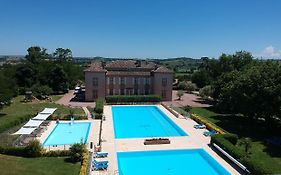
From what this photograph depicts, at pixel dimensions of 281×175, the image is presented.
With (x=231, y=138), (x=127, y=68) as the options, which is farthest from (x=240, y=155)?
(x=127, y=68)

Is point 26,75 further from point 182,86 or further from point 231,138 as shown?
point 231,138

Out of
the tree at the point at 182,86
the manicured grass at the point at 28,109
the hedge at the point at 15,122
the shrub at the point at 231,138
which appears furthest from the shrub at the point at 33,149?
the tree at the point at 182,86

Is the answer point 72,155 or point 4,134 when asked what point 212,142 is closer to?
point 72,155

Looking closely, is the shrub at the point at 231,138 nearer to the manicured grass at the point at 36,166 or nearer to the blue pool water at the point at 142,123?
the blue pool water at the point at 142,123

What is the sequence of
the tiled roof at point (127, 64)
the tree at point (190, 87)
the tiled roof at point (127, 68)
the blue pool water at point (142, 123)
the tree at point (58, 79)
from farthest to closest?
the tree at point (190, 87) < the tree at point (58, 79) < the tiled roof at point (127, 64) < the tiled roof at point (127, 68) < the blue pool water at point (142, 123)

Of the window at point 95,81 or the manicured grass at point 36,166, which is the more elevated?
the window at point 95,81

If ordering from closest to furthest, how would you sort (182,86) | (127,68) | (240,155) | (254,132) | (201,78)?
(240,155)
(254,132)
(127,68)
(201,78)
(182,86)

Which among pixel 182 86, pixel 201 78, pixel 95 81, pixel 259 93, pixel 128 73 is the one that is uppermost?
pixel 128 73
